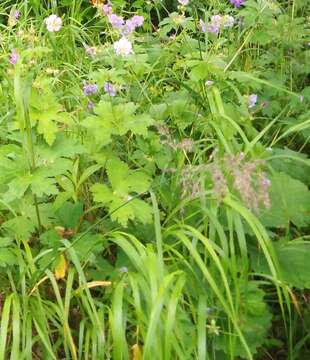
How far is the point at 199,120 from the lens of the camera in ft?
6.89

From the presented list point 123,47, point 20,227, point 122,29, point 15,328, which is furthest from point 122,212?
point 122,29

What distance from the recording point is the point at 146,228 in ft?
5.93

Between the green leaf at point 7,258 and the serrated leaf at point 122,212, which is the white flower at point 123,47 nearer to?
the serrated leaf at point 122,212

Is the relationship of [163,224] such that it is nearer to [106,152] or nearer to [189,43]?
[106,152]

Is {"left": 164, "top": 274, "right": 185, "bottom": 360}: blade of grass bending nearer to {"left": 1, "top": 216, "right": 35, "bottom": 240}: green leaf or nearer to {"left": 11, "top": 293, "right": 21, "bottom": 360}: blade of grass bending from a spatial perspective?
{"left": 11, "top": 293, "right": 21, "bottom": 360}: blade of grass bending

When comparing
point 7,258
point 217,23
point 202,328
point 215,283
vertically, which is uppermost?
point 217,23

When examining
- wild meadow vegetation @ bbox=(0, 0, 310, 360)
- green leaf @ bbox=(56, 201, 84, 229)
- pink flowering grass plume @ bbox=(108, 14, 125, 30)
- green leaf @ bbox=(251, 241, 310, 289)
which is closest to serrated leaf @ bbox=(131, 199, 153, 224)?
wild meadow vegetation @ bbox=(0, 0, 310, 360)

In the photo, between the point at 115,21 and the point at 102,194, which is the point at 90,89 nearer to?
the point at 115,21

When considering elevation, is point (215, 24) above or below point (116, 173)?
above

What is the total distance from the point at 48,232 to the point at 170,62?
3.62 ft

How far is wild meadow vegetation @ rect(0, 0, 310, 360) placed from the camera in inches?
60.2

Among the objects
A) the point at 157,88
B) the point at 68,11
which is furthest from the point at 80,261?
the point at 68,11

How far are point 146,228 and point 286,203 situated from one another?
0.41 metres

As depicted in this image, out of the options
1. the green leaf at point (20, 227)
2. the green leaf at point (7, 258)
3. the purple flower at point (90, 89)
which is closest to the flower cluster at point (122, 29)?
the purple flower at point (90, 89)
